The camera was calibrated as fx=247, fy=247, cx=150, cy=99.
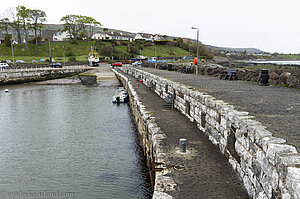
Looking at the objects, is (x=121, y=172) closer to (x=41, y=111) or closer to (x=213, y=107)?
(x=213, y=107)

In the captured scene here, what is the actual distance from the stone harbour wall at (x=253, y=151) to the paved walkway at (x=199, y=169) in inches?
7.2

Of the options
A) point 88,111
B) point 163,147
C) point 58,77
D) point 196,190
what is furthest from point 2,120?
point 58,77

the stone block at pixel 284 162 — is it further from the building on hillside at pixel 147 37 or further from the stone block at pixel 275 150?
the building on hillside at pixel 147 37

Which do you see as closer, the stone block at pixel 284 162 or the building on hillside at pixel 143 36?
the stone block at pixel 284 162

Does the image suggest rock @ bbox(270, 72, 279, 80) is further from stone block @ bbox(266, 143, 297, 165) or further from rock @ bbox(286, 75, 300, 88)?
stone block @ bbox(266, 143, 297, 165)

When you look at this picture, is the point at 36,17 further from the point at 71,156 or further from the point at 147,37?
the point at 71,156

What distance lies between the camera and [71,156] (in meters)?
11.9

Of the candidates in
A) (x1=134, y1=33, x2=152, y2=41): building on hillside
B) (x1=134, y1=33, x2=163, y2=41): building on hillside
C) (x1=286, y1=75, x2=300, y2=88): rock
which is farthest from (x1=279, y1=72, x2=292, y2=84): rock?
(x1=134, y1=33, x2=152, y2=41): building on hillside

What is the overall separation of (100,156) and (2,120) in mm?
11605

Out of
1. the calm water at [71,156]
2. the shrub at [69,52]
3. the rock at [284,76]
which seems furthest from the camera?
the shrub at [69,52]

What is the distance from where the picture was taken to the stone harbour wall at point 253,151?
3.42 metres

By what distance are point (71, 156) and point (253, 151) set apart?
950cm

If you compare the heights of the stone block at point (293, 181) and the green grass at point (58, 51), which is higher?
the green grass at point (58, 51)

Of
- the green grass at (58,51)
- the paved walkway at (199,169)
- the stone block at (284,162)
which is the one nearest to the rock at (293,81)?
the paved walkway at (199,169)
